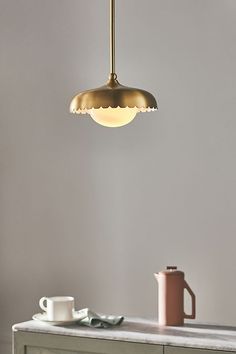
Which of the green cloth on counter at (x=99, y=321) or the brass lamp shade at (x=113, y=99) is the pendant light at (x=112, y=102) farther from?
the green cloth on counter at (x=99, y=321)

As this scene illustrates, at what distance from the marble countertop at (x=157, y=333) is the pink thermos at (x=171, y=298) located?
0.04 m

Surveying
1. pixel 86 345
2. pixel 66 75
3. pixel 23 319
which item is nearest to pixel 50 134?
pixel 66 75

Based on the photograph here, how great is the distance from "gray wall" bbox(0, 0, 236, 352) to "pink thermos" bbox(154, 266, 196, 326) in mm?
322

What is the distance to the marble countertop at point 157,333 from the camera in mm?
2326

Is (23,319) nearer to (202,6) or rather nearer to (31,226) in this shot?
(31,226)

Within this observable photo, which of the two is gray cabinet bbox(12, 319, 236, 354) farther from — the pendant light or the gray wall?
the pendant light

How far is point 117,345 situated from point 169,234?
0.69 meters

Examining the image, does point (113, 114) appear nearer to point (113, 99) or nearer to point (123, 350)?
point (113, 99)

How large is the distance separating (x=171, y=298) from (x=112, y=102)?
83 centimetres

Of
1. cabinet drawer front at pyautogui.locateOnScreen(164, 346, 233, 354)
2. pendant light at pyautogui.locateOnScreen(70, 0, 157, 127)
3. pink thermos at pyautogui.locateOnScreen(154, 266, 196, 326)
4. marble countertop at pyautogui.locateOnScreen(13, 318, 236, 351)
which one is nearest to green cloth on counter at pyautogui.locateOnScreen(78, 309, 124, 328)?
marble countertop at pyautogui.locateOnScreen(13, 318, 236, 351)

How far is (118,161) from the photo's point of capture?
308cm

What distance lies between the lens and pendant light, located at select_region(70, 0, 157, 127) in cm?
216

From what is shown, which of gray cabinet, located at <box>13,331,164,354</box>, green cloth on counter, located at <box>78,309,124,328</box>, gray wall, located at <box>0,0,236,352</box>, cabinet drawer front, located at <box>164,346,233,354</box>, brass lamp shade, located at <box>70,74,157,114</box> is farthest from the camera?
gray wall, located at <box>0,0,236,352</box>

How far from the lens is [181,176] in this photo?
2975 millimetres
